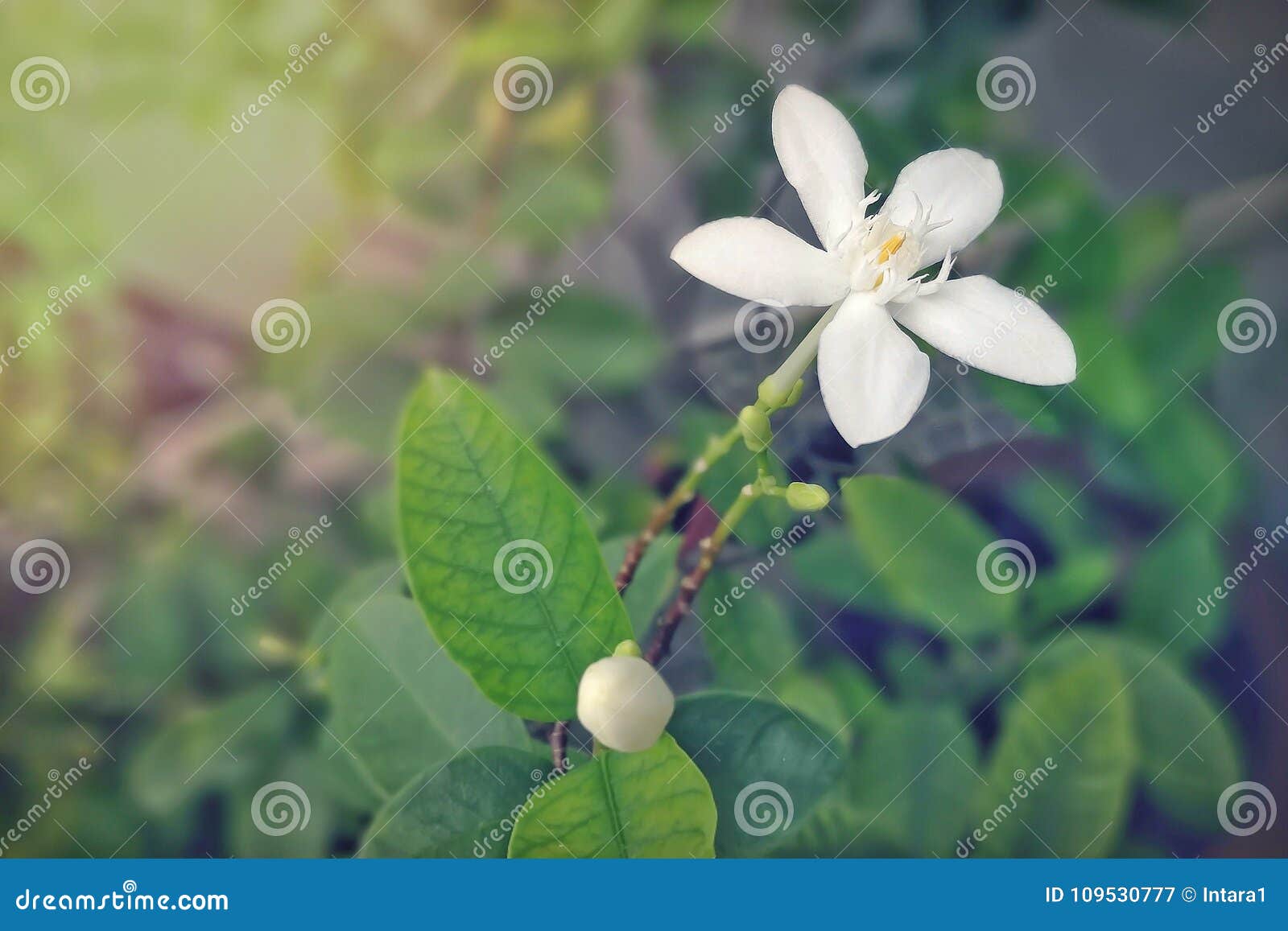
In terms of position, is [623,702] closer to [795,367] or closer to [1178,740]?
[795,367]

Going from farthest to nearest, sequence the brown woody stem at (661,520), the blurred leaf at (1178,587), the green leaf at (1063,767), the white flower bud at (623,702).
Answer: the blurred leaf at (1178,587)
the green leaf at (1063,767)
the brown woody stem at (661,520)
the white flower bud at (623,702)

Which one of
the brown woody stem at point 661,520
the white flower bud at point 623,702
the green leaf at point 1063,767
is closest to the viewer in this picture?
the white flower bud at point 623,702

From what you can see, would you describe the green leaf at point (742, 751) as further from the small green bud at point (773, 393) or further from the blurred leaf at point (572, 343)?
the blurred leaf at point (572, 343)

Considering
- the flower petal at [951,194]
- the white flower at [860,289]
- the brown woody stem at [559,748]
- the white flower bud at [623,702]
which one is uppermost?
the flower petal at [951,194]

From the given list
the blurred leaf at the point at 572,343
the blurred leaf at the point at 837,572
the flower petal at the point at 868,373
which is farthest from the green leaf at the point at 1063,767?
the blurred leaf at the point at 572,343

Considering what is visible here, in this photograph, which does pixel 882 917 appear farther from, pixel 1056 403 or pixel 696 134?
pixel 696 134

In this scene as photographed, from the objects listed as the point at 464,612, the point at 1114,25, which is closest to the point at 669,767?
the point at 464,612
